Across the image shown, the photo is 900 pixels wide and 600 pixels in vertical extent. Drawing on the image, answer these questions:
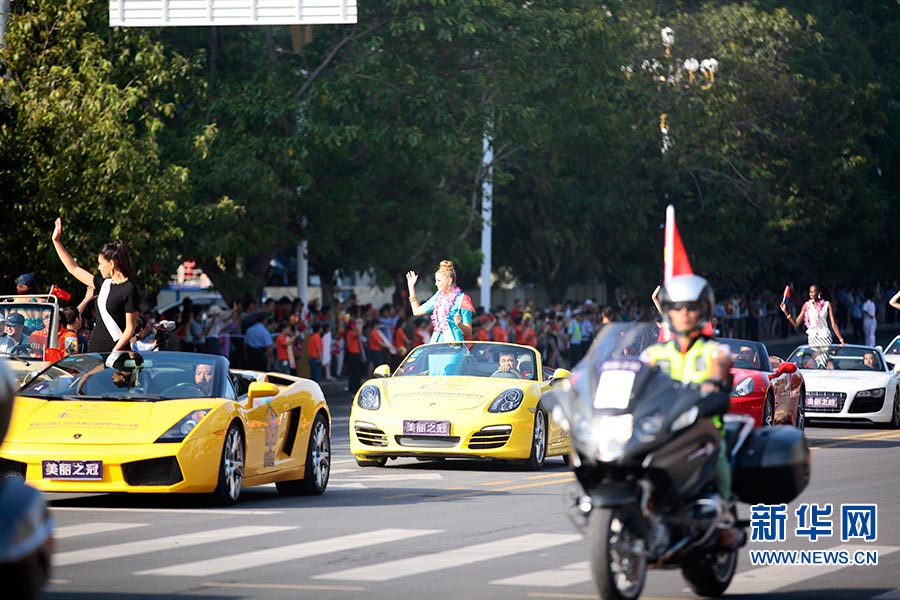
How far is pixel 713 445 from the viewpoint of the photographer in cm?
Answer: 912

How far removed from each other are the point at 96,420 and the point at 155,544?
7.12 feet

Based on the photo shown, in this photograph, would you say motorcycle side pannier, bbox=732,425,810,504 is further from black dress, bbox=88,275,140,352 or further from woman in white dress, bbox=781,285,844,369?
woman in white dress, bbox=781,285,844,369

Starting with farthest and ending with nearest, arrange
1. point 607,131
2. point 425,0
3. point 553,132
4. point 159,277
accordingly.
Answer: point 607,131
point 553,132
point 425,0
point 159,277

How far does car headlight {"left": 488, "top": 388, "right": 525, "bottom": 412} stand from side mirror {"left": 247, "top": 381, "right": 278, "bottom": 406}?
12.0ft

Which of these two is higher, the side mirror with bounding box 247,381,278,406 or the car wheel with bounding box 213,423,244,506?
the side mirror with bounding box 247,381,278,406

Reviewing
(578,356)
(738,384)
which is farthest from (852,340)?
(738,384)

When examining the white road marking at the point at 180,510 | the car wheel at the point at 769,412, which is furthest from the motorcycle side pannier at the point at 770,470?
the car wheel at the point at 769,412

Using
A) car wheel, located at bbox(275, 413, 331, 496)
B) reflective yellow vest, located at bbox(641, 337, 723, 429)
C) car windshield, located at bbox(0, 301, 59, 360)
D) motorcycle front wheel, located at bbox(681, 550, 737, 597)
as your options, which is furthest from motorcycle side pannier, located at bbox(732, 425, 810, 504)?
car windshield, located at bbox(0, 301, 59, 360)

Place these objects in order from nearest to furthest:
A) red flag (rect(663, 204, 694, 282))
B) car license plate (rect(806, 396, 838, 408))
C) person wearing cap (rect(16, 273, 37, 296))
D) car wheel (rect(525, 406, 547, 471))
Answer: red flag (rect(663, 204, 694, 282)) → car wheel (rect(525, 406, 547, 471)) → person wearing cap (rect(16, 273, 37, 296)) → car license plate (rect(806, 396, 838, 408))

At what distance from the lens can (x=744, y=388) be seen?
21.7 meters

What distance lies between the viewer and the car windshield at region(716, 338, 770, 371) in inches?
894

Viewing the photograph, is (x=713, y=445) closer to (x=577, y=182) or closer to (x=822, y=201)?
(x=577, y=182)

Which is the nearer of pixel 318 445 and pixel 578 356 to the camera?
pixel 318 445

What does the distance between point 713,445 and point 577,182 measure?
41.9 meters
